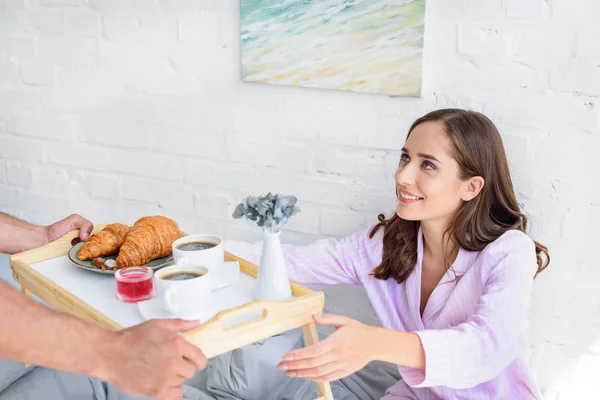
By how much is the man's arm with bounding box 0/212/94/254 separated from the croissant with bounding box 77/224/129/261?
0.65 feet

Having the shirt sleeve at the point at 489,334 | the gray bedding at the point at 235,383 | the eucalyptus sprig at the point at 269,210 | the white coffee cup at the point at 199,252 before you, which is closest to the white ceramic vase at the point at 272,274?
the eucalyptus sprig at the point at 269,210

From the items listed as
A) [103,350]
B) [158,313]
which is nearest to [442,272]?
[158,313]

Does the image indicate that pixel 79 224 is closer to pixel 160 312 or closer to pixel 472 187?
pixel 160 312

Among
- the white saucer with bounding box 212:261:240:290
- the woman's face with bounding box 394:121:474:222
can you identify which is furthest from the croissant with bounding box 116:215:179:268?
the woman's face with bounding box 394:121:474:222

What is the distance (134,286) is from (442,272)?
0.71 m

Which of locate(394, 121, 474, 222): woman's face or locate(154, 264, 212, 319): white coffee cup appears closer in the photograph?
locate(154, 264, 212, 319): white coffee cup

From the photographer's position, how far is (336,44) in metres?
1.87

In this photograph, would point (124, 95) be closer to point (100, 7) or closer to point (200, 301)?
point (100, 7)

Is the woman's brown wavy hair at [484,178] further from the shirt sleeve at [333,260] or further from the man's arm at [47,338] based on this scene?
the man's arm at [47,338]

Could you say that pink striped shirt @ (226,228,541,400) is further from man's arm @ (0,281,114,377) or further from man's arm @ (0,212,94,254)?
man's arm @ (0,281,114,377)

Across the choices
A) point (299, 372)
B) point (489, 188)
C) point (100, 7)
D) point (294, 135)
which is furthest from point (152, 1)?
point (299, 372)

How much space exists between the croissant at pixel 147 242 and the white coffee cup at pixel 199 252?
0.07 m

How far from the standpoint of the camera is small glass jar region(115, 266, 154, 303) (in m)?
1.40

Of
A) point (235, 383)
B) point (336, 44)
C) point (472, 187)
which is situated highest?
point (336, 44)
